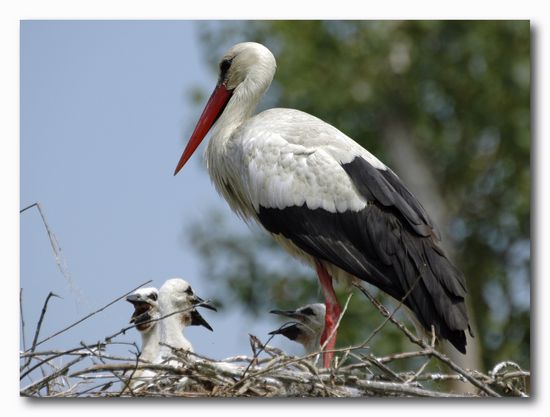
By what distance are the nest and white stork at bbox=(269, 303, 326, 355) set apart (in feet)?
1.36

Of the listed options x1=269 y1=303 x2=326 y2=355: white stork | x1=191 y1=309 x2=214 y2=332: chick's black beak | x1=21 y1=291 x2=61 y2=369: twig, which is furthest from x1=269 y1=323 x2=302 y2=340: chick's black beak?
x1=21 y1=291 x2=61 y2=369: twig

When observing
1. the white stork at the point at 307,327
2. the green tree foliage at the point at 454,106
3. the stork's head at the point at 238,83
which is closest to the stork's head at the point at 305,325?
the white stork at the point at 307,327

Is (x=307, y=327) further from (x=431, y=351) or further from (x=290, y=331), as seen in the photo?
(x=431, y=351)

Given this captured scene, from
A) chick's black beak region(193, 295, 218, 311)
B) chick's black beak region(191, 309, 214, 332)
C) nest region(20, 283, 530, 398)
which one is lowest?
nest region(20, 283, 530, 398)

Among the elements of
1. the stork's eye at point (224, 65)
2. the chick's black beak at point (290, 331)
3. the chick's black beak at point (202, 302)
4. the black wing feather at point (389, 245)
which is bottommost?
the chick's black beak at point (290, 331)

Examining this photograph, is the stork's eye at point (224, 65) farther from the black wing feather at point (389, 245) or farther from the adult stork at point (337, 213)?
the black wing feather at point (389, 245)

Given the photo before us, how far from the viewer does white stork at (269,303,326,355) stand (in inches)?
184

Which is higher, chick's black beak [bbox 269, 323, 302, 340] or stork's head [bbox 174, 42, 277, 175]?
stork's head [bbox 174, 42, 277, 175]

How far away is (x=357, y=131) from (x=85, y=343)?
1808 mm

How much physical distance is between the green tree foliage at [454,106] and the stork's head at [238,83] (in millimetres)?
66

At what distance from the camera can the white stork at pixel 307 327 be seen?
15.3 feet

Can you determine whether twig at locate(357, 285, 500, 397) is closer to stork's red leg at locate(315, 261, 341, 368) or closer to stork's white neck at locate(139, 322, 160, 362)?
stork's red leg at locate(315, 261, 341, 368)

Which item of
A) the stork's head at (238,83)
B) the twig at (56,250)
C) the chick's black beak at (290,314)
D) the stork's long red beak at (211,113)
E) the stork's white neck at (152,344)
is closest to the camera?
the twig at (56,250)

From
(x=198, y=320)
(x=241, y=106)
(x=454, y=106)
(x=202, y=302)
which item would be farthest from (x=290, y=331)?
(x=454, y=106)
